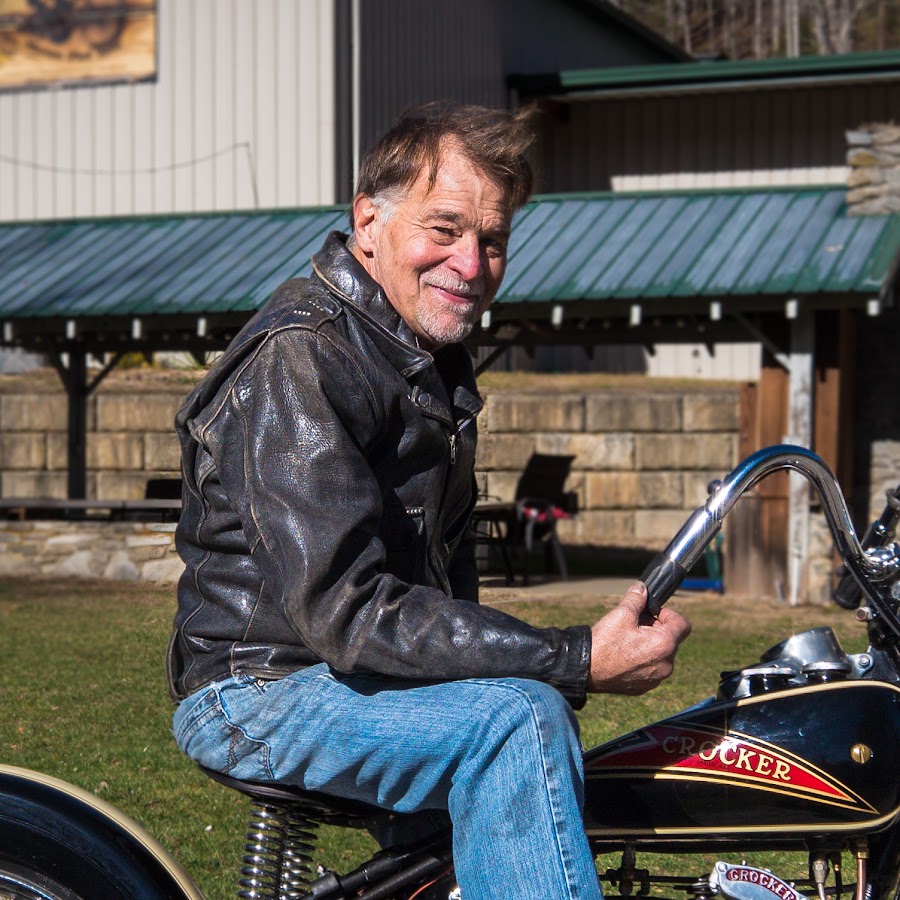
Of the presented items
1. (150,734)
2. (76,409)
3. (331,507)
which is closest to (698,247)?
(76,409)

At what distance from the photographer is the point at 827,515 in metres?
2.58

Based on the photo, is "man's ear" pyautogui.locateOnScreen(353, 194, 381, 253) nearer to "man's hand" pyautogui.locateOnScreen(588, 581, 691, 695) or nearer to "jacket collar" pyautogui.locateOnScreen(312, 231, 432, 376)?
"jacket collar" pyautogui.locateOnScreen(312, 231, 432, 376)

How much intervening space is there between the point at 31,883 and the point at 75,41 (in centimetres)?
1645

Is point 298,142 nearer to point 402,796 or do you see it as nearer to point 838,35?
point 402,796

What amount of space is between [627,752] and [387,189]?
1055 millimetres

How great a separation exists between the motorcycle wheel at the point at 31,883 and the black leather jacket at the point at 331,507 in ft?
1.30

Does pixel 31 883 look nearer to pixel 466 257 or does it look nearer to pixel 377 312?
pixel 377 312

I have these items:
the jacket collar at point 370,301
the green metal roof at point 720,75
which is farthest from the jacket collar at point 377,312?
the green metal roof at point 720,75

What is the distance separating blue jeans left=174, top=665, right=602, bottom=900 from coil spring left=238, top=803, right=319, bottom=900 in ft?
0.41

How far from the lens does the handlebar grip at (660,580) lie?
239cm

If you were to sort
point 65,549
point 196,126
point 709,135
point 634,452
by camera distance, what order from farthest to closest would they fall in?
point 709,135, point 196,126, point 634,452, point 65,549

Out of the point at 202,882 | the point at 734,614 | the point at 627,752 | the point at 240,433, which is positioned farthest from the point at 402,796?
the point at 734,614

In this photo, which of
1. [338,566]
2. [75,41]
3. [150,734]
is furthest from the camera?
[75,41]

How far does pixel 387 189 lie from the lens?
267cm
